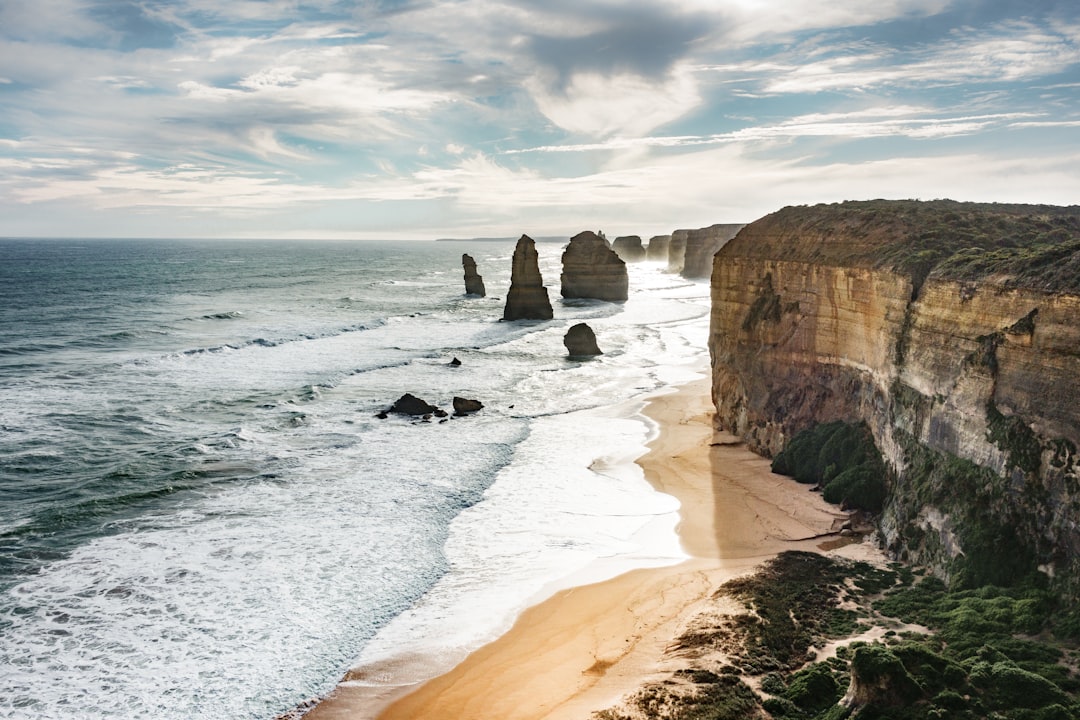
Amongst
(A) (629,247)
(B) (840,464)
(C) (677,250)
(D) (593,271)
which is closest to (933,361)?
(B) (840,464)

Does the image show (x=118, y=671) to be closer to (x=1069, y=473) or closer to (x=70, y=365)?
(x=1069, y=473)

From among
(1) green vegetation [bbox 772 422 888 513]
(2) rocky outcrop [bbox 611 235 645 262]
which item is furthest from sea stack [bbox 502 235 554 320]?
(2) rocky outcrop [bbox 611 235 645 262]

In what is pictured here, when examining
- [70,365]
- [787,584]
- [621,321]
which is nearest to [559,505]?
[787,584]

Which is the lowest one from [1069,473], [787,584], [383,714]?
[383,714]

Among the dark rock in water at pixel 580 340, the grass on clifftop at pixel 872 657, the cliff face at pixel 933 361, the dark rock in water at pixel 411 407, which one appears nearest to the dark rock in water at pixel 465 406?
the dark rock in water at pixel 411 407

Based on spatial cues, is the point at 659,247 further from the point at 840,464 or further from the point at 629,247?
the point at 840,464

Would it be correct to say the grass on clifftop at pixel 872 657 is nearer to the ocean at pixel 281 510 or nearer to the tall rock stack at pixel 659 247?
the ocean at pixel 281 510
